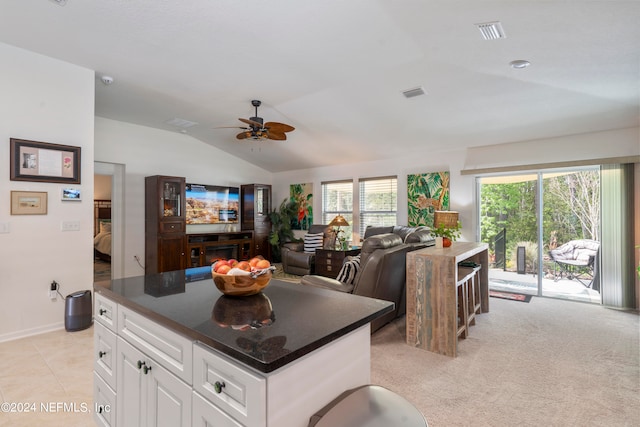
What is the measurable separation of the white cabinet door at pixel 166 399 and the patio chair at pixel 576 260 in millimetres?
5543

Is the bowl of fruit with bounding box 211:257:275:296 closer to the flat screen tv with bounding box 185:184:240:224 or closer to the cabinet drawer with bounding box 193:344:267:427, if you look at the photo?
the cabinet drawer with bounding box 193:344:267:427

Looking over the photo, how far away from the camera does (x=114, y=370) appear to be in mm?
1559

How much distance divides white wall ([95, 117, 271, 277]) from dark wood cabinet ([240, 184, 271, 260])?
2.67ft

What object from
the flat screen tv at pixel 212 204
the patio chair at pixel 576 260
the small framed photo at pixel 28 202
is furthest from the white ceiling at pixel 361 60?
the flat screen tv at pixel 212 204

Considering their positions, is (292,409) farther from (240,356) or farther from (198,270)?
(198,270)

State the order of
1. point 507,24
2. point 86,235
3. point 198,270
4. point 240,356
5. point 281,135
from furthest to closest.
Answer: point 281,135 < point 86,235 < point 507,24 < point 198,270 < point 240,356

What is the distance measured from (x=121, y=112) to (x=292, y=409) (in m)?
5.62

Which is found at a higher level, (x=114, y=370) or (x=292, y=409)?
(x=292, y=409)

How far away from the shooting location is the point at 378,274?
9.66 feet

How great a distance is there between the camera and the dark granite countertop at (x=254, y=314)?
930 millimetres

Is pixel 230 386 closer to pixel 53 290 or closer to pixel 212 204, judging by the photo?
pixel 53 290

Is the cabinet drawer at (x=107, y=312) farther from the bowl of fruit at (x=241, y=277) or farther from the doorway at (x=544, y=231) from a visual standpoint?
the doorway at (x=544, y=231)

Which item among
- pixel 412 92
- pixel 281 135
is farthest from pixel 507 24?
pixel 281 135

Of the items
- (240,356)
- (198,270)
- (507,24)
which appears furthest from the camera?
(507,24)
